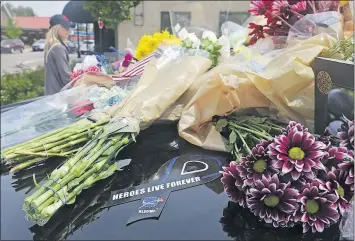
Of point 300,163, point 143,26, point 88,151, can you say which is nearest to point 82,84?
point 88,151

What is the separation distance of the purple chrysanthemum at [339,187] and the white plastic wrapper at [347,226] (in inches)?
0.7

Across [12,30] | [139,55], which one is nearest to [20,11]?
[12,30]

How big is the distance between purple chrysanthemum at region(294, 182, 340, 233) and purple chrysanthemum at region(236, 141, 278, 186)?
0.11 metres

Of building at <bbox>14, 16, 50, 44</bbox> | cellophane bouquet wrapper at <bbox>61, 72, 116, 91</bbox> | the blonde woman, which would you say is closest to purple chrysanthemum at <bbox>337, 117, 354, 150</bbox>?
cellophane bouquet wrapper at <bbox>61, 72, 116, 91</bbox>

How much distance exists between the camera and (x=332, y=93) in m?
1.62

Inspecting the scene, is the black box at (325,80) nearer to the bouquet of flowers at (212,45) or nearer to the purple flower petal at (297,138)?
the purple flower petal at (297,138)

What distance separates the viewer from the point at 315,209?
1.14m

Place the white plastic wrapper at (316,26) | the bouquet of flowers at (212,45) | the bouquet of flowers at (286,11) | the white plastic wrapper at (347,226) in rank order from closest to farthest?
1. the white plastic wrapper at (347,226)
2. the white plastic wrapper at (316,26)
3. the bouquet of flowers at (212,45)
4. the bouquet of flowers at (286,11)

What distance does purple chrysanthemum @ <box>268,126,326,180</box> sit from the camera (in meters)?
1.16

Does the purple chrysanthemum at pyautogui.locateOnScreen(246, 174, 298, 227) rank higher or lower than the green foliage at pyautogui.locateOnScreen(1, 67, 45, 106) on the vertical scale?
higher

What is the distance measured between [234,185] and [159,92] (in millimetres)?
719

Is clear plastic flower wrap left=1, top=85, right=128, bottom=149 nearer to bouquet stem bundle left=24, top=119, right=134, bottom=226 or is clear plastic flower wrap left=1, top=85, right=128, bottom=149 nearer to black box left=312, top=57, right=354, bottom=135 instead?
bouquet stem bundle left=24, top=119, right=134, bottom=226

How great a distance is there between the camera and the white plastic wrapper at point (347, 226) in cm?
109

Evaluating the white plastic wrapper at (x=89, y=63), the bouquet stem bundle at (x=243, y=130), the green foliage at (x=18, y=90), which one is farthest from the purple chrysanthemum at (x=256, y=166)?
the green foliage at (x=18, y=90)
